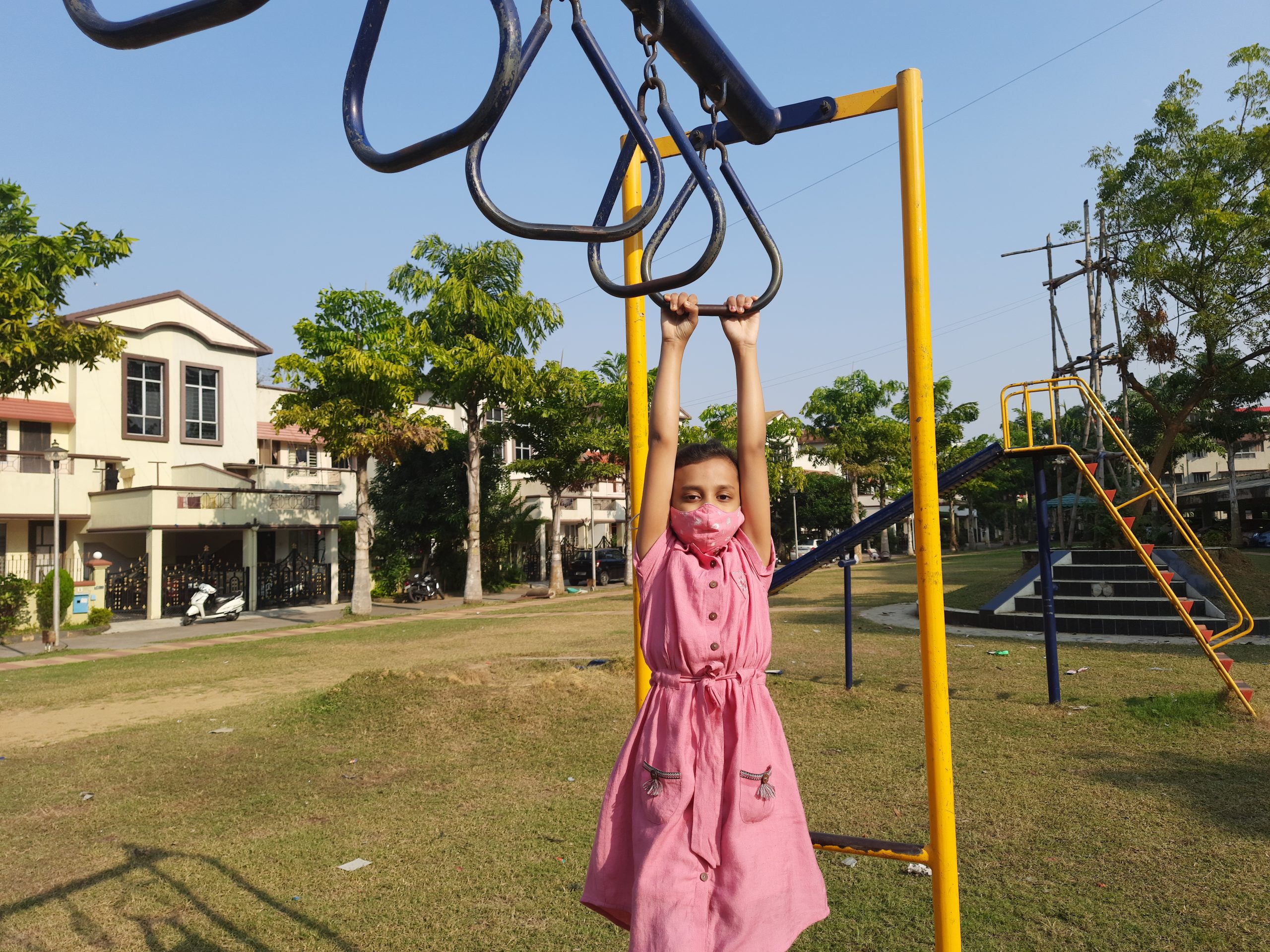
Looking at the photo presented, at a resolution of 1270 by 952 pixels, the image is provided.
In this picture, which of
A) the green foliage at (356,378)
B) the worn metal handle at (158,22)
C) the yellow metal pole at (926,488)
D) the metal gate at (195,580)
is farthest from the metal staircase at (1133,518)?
the metal gate at (195,580)

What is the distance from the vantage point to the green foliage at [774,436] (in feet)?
103

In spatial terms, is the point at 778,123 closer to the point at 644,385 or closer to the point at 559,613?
the point at 644,385

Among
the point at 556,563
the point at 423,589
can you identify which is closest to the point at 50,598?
the point at 423,589

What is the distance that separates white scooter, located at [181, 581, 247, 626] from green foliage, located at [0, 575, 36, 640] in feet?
10.1

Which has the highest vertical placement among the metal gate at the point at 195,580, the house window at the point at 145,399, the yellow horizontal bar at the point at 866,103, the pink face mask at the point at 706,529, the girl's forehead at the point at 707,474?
the house window at the point at 145,399

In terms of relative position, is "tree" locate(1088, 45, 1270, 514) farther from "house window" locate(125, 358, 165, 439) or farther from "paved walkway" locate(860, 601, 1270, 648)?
"house window" locate(125, 358, 165, 439)

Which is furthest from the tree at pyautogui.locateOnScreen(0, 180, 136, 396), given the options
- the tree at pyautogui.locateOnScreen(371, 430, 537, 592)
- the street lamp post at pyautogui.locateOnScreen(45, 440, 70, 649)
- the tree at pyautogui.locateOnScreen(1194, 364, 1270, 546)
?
the tree at pyautogui.locateOnScreen(1194, 364, 1270, 546)

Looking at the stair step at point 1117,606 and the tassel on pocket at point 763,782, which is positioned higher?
the tassel on pocket at point 763,782

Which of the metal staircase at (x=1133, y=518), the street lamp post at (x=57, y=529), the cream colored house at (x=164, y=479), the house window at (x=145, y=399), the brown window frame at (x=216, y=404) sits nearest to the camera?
the metal staircase at (x=1133, y=518)

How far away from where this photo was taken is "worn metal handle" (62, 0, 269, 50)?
1.49 m

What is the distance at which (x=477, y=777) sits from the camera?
6.29 m

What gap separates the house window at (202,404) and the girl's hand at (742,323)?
2521 centimetres

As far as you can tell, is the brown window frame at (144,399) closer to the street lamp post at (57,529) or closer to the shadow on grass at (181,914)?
the street lamp post at (57,529)

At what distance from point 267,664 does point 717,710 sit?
12.6m
